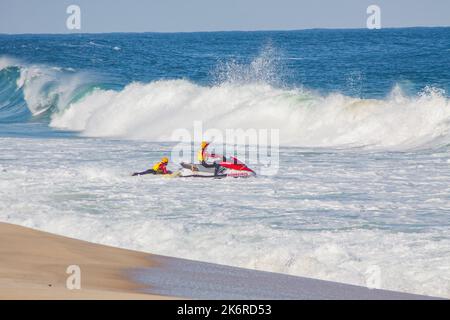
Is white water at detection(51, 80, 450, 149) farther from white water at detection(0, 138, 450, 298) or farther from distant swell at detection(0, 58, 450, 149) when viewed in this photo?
white water at detection(0, 138, 450, 298)

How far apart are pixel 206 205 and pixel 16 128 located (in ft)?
78.1

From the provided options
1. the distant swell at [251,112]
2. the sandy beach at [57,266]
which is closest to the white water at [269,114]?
the distant swell at [251,112]

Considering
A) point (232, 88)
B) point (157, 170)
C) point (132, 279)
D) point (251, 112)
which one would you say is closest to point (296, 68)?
point (232, 88)

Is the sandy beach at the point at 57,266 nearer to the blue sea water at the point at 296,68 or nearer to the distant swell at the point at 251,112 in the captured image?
the distant swell at the point at 251,112

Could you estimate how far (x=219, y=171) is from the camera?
21.9 m

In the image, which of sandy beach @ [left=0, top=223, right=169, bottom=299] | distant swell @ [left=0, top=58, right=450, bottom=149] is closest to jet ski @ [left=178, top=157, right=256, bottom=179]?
sandy beach @ [left=0, top=223, right=169, bottom=299]

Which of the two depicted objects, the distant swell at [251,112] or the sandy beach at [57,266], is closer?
the sandy beach at [57,266]

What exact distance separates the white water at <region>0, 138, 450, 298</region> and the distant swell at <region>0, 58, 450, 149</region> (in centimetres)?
627

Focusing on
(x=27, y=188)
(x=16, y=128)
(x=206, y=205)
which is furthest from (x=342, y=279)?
(x=16, y=128)

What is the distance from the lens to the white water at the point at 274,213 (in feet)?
42.4

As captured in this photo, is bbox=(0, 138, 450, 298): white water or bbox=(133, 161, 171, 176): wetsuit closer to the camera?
bbox=(0, 138, 450, 298): white water

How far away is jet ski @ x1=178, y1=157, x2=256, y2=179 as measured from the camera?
21.8m

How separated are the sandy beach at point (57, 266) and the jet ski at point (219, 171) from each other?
7410 mm

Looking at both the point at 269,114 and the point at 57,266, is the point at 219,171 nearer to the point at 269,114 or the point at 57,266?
the point at 57,266
